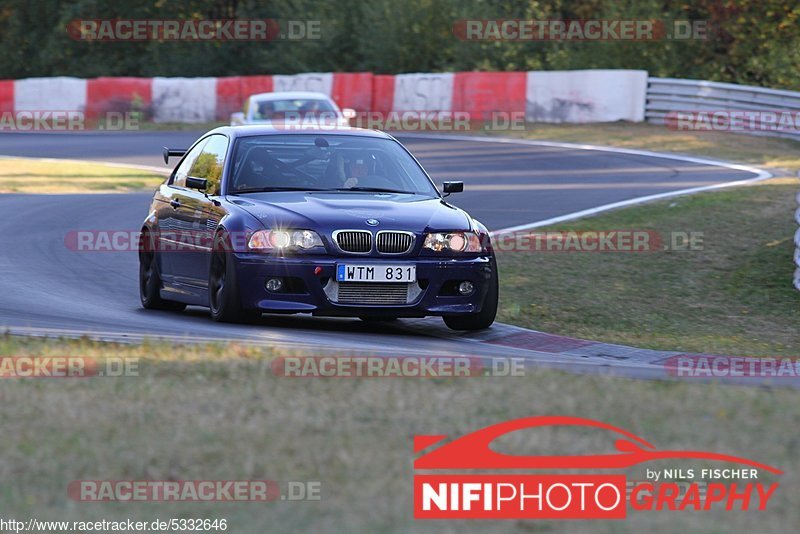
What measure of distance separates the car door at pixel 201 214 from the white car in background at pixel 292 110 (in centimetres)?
1429

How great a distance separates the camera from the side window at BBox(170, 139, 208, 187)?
10617mm

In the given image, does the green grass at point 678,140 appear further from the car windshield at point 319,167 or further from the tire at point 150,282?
the tire at point 150,282

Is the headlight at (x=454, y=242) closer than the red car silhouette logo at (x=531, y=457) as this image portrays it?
No

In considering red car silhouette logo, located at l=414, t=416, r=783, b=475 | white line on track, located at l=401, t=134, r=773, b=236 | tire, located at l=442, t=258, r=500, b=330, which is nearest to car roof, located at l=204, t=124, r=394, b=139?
tire, located at l=442, t=258, r=500, b=330

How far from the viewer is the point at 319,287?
28.9ft

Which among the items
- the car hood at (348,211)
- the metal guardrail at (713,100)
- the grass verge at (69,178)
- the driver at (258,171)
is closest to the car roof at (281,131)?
the driver at (258,171)

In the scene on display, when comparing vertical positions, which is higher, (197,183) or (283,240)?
(197,183)

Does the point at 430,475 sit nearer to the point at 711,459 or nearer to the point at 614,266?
the point at 711,459

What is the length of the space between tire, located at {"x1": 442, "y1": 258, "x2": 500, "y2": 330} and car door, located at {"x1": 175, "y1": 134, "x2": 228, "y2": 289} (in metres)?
1.69

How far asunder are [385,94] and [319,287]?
25.3 m

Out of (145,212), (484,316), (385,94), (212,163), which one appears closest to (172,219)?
(212,163)

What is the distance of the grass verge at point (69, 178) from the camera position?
795 inches

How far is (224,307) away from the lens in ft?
29.7

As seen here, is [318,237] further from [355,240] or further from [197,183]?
[197,183]
